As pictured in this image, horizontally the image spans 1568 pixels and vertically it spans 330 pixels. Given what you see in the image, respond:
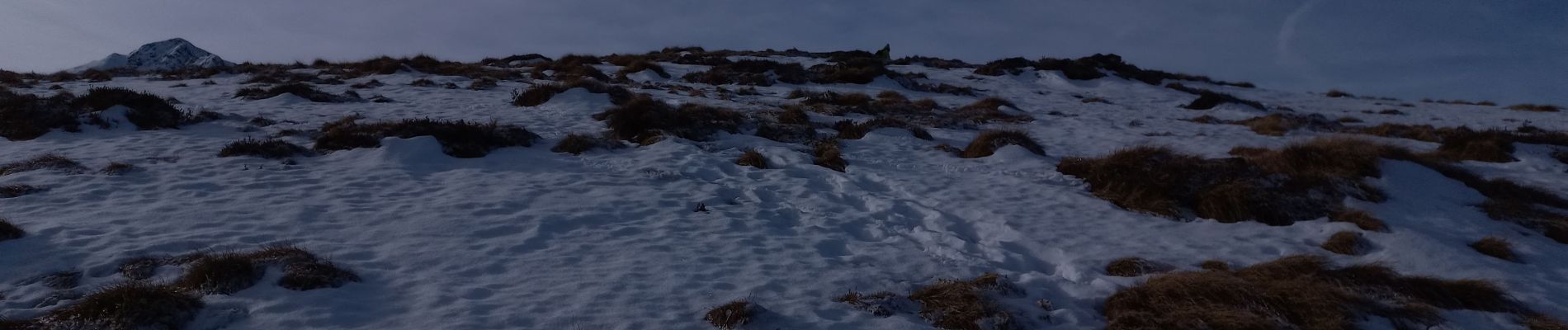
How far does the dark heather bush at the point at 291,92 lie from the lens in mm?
15211

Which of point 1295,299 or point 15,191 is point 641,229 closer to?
point 1295,299

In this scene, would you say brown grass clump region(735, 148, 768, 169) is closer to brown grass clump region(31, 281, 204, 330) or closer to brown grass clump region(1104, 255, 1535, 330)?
brown grass clump region(1104, 255, 1535, 330)

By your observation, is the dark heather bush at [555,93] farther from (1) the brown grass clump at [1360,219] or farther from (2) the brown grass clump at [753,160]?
(1) the brown grass clump at [1360,219]

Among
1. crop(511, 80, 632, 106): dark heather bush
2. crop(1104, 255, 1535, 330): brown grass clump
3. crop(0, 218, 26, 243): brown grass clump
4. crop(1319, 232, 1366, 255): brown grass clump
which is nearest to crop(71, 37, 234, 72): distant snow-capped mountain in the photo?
crop(511, 80, 632, 106): dark heather bush

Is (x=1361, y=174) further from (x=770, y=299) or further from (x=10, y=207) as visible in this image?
(x=10, y=207)

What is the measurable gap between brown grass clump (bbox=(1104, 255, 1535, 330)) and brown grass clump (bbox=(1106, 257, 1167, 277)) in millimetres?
576

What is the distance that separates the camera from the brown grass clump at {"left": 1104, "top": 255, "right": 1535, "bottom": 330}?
5016 mm

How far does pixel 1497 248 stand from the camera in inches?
273

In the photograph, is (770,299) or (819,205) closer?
(770,299)

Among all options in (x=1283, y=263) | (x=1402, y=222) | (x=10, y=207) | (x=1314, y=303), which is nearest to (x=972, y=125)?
(x=1402, y=222)

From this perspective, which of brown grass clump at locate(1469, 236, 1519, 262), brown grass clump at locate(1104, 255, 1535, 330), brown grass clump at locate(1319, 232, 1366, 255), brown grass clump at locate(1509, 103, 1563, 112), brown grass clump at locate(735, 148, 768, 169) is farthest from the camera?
brown grass clump at locate(1509, 103, 1563, 112)

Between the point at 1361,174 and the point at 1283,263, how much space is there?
4509 mm

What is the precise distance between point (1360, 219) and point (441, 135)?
1179 cm

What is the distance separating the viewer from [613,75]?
2284cm
